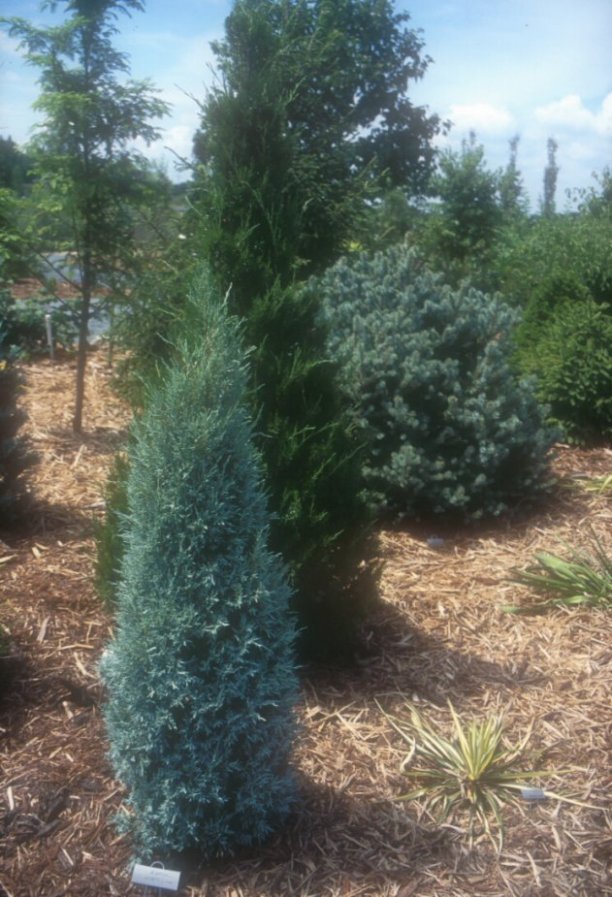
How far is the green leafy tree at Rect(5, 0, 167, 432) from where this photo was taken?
21.5ft

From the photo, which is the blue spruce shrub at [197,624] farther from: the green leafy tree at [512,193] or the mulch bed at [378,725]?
the green leafy tree at [512,193]

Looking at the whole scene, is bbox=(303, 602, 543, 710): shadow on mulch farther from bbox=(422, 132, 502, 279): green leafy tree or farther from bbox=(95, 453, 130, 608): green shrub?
bbox=(422, 132, 502, 279): green leafy tree

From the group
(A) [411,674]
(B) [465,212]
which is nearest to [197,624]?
(A) [411,674]

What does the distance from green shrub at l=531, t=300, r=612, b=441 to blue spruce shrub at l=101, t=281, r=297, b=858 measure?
16.4 feet

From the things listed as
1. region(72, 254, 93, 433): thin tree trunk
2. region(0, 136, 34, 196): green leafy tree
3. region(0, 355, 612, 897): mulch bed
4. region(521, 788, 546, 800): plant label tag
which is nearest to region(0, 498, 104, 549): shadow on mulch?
region(0, 355, 612, 897): mulch bed

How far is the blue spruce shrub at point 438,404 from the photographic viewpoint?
537 cm

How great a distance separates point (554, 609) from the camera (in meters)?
4.45

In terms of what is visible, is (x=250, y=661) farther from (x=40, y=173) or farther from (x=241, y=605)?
(x=40, y=173)

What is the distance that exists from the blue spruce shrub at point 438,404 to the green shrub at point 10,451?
194 cm

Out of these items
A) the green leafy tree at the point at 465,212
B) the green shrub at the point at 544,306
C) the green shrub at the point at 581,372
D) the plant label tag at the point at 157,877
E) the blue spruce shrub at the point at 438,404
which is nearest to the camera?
the plant label tag at the point at 157,877

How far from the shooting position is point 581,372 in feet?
23.2

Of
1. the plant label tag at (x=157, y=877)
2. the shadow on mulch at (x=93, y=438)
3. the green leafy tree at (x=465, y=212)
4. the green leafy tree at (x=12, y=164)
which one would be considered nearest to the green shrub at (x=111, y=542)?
the plant label tag at (x=157, y=877)

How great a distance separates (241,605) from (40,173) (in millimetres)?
5452

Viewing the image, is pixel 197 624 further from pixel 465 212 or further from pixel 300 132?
pixel 465 212
